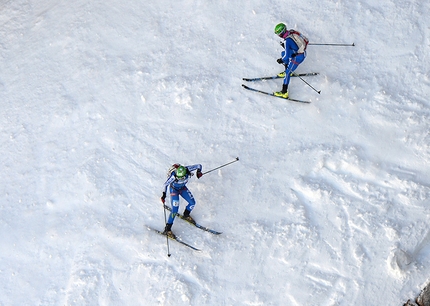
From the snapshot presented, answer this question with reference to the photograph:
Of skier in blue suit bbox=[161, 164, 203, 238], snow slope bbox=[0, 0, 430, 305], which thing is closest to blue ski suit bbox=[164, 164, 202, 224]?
skier in blue suit bbox=[161, 164, 203, 238]

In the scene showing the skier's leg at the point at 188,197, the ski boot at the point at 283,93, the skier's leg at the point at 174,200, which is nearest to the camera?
the skier's leg at the point at 174,200

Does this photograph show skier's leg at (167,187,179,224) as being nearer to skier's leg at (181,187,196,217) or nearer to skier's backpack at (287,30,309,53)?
skier's leg at (181,187,196,217)

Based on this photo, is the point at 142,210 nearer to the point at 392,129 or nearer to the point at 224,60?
the point at 224,60

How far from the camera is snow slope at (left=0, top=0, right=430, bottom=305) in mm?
12977

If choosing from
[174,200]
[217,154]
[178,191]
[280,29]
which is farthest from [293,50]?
[174,200]

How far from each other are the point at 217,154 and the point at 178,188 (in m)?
1.76

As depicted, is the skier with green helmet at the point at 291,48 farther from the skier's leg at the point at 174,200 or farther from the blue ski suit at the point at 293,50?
the skier's leg at the point at 174,200

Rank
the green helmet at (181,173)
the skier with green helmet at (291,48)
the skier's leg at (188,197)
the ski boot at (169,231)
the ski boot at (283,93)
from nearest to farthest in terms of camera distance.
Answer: the green helmet at (181,173) → the skier's leg at (188,197) → the ski boot at (169,231) → the skier with green helmet at (291,48) → the ski boot at (283,93)

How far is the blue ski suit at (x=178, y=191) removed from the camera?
1277 centimetres

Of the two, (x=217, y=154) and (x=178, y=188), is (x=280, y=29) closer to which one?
(x=217, y=154)

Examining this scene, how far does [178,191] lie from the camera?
509 inches

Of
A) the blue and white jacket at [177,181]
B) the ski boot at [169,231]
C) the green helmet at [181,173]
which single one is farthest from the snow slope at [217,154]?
the green helmet at [181,173]

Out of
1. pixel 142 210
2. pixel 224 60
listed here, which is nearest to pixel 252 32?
pixel 224 60

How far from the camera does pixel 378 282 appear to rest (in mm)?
12594
